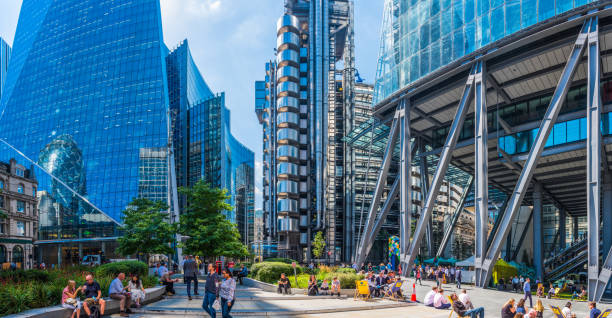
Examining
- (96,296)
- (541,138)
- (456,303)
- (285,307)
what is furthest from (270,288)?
(541,138)

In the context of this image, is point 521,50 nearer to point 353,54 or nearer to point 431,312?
point 431,312

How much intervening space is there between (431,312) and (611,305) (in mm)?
11423

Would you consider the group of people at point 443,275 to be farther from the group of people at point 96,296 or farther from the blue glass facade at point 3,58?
the blue glass facade at point 3,58

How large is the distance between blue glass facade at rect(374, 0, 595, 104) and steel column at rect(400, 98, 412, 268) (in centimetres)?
296

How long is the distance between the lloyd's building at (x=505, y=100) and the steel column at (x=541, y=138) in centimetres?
7

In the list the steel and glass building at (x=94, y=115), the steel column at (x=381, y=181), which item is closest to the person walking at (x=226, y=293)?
the steel column at (x=381, y=181)

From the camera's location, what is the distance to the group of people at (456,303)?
13231mm

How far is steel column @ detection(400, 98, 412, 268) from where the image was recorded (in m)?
38.3

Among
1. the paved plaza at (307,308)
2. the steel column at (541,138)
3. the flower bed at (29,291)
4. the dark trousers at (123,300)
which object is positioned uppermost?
the steel column at (541,138)

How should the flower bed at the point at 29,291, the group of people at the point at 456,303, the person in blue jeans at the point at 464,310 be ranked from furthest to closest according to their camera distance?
the group of people at the point at 456,303 → the person in blue jeans at the point at 464,310 → the flower bed at the point at 29,291

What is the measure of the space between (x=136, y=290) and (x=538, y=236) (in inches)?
1729

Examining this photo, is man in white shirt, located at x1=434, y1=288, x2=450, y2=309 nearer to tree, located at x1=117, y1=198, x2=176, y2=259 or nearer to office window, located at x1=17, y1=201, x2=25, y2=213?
tree, located at x1=117, y1=198, x2=176, y2=259

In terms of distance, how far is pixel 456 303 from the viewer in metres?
14.3

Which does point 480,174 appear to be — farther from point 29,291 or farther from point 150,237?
point 29,291
